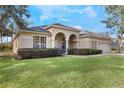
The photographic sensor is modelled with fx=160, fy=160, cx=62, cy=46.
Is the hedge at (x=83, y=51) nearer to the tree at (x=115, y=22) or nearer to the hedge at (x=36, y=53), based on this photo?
the hedge at (x=36, y=53)

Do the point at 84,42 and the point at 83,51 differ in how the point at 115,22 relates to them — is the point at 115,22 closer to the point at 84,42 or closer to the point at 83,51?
the point at 84,42

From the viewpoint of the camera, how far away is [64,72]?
448 centimetres

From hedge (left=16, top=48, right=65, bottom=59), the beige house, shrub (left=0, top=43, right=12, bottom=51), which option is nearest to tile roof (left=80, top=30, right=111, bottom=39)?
the beige house

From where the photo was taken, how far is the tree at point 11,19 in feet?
17.0

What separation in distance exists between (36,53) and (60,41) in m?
1.28

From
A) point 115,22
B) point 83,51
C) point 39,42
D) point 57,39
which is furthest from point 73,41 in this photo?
point 115,22

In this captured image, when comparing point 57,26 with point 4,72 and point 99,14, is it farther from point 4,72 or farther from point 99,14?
point 4,72

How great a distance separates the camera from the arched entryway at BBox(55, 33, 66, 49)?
5.71 metres

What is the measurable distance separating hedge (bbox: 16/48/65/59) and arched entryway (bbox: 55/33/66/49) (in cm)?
29

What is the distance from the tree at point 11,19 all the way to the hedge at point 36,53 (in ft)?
2.78

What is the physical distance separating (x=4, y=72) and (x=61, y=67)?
161 centimetres

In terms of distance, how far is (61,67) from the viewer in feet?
15.6
